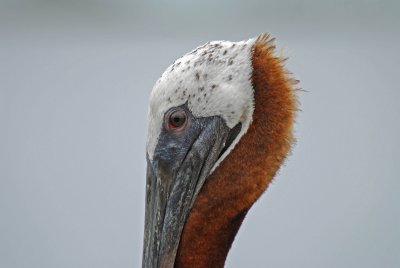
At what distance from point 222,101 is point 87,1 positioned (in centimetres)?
387

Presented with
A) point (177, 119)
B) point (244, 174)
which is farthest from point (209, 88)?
point (244, 174)

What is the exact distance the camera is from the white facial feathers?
174 centimetres

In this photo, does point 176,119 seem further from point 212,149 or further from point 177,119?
point 212,149

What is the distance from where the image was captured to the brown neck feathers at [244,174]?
1.78m

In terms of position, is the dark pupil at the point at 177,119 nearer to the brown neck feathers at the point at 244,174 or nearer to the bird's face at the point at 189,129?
the bird's face at the point at 189,129

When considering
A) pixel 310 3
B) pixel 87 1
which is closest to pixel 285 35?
pixel 310 3

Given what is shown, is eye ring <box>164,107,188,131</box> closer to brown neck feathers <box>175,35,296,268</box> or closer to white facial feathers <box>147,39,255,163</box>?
white facial feathers <box>147,39,255,163</box>

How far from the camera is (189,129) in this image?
1814 millimetres

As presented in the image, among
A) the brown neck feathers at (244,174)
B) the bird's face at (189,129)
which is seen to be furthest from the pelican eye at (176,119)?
the brown neck feathers at (244,174)

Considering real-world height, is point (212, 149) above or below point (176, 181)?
above

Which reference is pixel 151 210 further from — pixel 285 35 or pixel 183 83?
pixel 285 35

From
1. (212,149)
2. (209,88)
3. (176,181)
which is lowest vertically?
(176,181)

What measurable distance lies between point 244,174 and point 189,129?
0.20 metres

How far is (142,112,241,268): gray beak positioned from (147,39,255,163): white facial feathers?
0.03 meters
